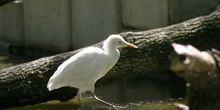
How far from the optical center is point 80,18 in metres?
9.47

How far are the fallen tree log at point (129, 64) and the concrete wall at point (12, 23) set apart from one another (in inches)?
156

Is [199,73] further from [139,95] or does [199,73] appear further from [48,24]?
[48,24]

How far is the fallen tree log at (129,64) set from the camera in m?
6.54

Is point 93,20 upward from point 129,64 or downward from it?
upward

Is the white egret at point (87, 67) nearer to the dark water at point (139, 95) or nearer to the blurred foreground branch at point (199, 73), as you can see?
the dark water at point (139, 95)

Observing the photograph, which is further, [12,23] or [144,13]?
[12,23]

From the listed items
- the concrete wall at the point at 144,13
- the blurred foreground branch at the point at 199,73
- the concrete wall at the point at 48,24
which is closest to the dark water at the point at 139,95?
the concrete wall at the point at 144,13

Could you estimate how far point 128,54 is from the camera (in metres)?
6.62

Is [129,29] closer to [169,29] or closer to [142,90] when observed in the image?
[142,90]

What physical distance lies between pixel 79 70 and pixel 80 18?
131 inches

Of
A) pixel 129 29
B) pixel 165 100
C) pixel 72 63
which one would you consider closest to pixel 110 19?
pixel 129 29

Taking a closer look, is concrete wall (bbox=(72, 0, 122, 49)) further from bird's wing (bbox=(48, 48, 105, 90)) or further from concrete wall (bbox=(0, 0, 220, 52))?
bird's wing (bbox=(48, 48, 105, 90))

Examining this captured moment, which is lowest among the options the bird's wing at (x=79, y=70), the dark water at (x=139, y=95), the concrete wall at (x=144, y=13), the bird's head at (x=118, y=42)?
the dark water at (x=139, y=95)

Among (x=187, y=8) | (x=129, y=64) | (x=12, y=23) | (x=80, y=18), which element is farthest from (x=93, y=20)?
(x=129, y=64)
